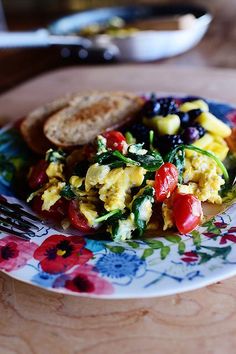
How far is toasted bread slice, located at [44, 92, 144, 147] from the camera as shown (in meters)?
2.19

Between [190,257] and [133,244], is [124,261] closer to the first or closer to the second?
[133,244]

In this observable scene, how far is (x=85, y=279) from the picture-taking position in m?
1.33

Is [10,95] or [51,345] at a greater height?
[10,95]

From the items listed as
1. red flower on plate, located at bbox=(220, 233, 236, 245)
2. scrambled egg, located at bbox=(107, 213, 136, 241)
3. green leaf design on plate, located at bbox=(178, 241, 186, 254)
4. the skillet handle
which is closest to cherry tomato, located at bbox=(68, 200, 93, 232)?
scrambled egg, located at bbox=(107, 213, 136, 241)

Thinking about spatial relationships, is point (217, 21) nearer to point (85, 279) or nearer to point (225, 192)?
point (225, 192)

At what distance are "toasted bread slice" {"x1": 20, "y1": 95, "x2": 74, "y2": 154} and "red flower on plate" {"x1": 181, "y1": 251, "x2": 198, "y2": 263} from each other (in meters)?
1.02

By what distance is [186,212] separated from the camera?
149 cm

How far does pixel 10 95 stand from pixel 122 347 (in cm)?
197

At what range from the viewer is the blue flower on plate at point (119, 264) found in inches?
53.1

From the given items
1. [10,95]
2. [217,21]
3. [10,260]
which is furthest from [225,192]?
[217,21]

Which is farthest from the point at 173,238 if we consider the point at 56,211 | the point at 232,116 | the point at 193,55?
the point at 193,55

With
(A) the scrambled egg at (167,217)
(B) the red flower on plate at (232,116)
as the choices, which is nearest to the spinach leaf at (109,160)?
(A) the scrambled egg at (167,217)

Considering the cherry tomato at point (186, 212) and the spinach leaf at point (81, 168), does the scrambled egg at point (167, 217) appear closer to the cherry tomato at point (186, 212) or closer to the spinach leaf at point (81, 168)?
the cherry tomato at point (186, 212)

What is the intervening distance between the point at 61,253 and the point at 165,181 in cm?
43
